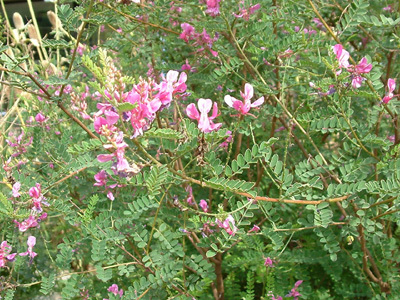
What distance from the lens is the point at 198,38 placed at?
1765 mm

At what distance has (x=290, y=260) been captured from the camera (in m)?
1.79

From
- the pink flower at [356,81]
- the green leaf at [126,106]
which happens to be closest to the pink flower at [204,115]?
the green leaf at [126,106]

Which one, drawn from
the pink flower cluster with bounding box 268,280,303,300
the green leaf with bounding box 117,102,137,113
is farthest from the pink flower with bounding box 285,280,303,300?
the green leaf with bounding box 117,102,137,113

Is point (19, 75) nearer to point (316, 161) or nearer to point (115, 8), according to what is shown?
point (115, 8)

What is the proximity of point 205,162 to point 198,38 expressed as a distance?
88 cm

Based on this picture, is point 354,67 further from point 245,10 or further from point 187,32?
point 187,32

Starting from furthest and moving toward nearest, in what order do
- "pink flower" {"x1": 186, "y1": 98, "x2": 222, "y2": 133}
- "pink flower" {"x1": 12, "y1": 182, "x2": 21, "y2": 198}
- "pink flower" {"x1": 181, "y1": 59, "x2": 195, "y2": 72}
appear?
1. "pink flower" {"x1": 181, "y1": 59, "x2": 195, "y2": 72}
2. "pink flower" {"x1": 12, "y1": 182, "x2": 21, "y2": 198}
3. "pink flower" {"x1": 186, "y1": 98, "x2": 222, "y2": 133}

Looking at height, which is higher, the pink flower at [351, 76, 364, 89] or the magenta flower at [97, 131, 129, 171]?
the magenta flower at [97, 131, 129, 171]

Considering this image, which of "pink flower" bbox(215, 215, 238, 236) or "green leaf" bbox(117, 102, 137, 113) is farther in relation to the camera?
"pink flower" bbox(215, 215, 238, 236)

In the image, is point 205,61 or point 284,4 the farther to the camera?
point 205,61

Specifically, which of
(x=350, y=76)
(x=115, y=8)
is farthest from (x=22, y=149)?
(x=350, y=76)

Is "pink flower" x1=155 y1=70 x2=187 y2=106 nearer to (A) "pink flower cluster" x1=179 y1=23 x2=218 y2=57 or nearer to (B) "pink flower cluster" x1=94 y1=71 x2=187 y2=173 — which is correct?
(B) "pink flower cluster" x1=94 y1=71 x2=187 y2=173

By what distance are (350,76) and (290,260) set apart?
87 cm

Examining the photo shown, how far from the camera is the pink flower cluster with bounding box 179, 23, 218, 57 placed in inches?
68.7
